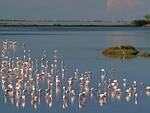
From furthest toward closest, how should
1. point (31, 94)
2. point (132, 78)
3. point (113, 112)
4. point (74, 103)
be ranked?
point (132, 78)
point (31, 94)
point (74, 103)
point (113, 112)

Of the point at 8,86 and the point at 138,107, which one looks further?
the point at 8,86

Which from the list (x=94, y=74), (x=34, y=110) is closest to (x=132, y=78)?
(x=94, y=74)

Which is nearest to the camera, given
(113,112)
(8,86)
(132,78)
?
(113,112)

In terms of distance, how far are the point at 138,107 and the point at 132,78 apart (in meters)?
7.82

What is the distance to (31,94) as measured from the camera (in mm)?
23484

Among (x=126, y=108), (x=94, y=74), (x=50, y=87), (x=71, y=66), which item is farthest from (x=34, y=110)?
(x=71, y=66)

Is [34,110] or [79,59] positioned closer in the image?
[34,110]

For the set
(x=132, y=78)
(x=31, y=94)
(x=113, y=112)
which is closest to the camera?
(x=113, y=112)

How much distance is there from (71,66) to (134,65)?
12.1 feet

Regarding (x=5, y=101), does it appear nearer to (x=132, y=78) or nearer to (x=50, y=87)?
(x=50, y=87)

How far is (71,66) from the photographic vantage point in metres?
35.0

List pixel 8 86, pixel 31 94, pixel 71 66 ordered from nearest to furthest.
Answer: pixel 31 94, pixel 8 86, pixel 71 66

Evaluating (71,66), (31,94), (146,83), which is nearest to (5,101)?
(31,94)

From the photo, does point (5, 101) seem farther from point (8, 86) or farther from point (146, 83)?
point (146, 83)
